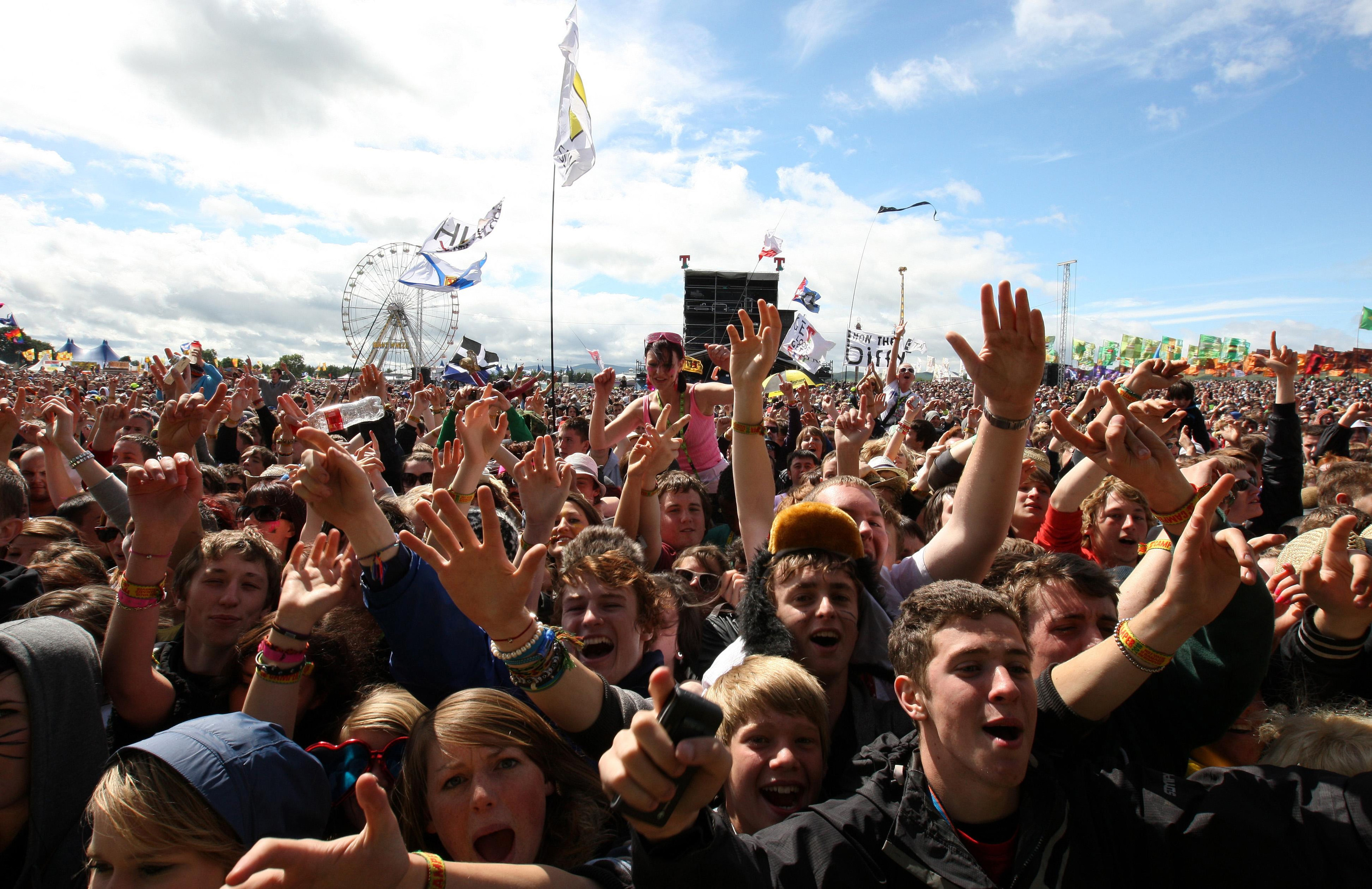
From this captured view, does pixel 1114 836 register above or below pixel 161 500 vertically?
below

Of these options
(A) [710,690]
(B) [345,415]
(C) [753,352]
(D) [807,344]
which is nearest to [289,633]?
(A) [710,690]

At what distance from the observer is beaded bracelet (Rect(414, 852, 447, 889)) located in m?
1.45

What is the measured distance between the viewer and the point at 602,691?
1935 mm

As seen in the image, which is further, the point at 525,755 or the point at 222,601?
the point at 222,601

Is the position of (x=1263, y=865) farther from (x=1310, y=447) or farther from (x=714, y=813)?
(x=1310, y=447)

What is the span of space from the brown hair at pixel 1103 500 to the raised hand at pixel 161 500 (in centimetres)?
427

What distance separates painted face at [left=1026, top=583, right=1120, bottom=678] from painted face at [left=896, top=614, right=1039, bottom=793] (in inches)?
16.8

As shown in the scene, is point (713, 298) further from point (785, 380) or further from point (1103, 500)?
point (1103, 500)

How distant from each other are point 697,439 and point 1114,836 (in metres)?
4.61

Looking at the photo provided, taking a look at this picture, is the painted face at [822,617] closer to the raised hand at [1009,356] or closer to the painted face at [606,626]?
the painted face at [606,626]

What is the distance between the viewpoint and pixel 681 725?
126 centimetres

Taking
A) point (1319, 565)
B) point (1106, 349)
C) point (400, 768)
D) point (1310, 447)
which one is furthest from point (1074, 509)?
point (1106, 349)

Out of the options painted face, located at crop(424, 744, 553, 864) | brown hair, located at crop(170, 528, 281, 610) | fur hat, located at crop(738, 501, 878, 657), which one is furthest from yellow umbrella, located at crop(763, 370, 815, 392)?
painted face, located at crop(424, 744, 553, 864)

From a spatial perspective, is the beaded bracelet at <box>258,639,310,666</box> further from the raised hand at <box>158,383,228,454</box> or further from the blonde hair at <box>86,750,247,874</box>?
the raised hand at <box>158,383,228,454</box>
